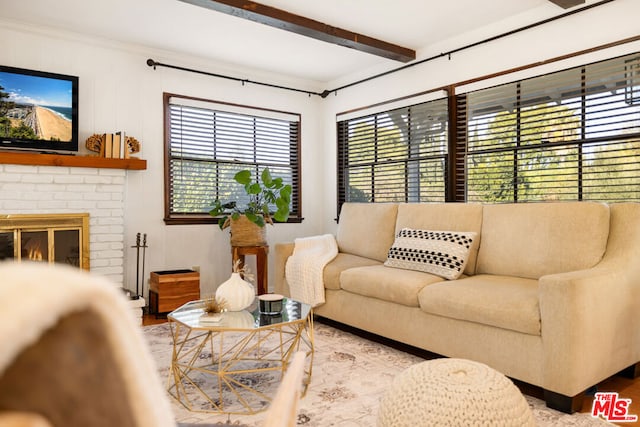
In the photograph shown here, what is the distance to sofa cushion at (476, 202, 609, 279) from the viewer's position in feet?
8.68

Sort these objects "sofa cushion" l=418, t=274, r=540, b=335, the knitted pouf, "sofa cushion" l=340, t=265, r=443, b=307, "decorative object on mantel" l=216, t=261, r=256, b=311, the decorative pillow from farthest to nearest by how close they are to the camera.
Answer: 1. the decorative pillow
2. "sofa cushion" l=340, t=265, r=443, b=307
3. "decorative object on mantel" l=216, t=261, r=256, b=311
4. "sofa cushion" l=418, t=274, r=540, b=335
5. the knitted pouf

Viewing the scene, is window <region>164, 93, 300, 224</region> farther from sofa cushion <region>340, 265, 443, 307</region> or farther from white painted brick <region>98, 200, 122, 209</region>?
sofa cushion <region>340, 265, 443, 307</region>

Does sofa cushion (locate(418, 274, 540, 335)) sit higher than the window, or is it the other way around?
the window

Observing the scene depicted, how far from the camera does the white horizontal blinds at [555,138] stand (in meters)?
3.09

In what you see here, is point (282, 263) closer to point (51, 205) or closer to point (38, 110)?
point (51, 205)

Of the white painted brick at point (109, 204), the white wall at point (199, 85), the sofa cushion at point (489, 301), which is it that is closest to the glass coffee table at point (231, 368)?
the sofa cushion at point (489, 301)

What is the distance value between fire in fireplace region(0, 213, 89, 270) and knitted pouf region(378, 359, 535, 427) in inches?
122

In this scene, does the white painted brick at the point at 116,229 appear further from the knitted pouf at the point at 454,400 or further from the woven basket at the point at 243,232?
the knitted pouf at the point at 454,400

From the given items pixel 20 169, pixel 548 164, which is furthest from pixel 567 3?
pixel 20 169

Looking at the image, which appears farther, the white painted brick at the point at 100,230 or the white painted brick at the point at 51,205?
the white painted brick at the point at 100,230

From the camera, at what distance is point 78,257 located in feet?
12.5

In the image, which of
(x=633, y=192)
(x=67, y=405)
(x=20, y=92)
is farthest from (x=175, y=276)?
(x=67, y=405)

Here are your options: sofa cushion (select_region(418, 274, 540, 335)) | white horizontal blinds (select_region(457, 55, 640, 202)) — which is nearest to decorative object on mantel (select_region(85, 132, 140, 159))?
sofa cushion (select_region(418, 274, 540, 335))

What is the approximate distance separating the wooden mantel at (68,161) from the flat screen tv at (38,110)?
0.17m
